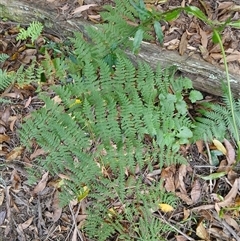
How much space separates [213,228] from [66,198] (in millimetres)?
994

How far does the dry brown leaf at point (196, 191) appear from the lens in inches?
106

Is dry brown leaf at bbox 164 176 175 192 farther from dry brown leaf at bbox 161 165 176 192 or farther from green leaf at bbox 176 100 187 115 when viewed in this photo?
green leaf at bbox 176 100 187 115

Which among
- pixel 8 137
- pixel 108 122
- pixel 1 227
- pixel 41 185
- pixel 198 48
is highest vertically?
pixel 198 48

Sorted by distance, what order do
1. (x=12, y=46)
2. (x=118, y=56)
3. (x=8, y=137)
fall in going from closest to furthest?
(x=118, y=56)
(x=8, y=137)
(x=12, y=46)

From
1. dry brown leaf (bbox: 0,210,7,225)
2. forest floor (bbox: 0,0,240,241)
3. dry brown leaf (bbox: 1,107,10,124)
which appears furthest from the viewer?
dry brown leaf (bbox: 1,107,10,124)

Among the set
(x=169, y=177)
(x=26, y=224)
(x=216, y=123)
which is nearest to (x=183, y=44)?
(x=216, y=123)

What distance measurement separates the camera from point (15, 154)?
2859mm

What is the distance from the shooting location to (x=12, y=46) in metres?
3.24

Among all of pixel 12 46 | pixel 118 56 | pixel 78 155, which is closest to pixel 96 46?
pixel 118 56

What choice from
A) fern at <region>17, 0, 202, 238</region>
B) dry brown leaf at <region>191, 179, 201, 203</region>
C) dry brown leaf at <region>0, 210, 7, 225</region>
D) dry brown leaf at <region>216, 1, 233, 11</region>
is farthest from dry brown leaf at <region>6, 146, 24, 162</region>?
dry brown leaf at <region>216, 1, 233, 11</region>

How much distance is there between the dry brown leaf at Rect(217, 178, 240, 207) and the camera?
265 centimetres

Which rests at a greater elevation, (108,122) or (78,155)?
(108,122)

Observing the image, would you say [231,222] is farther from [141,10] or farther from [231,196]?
[141,10]

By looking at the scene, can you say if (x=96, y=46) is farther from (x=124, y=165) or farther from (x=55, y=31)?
(x=124, y=165)
